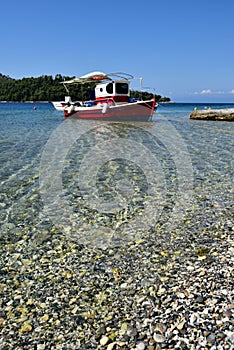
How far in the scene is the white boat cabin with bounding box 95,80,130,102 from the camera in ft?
110

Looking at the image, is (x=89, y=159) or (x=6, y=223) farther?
(x=89, y=159)

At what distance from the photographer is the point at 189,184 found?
8.99 meters

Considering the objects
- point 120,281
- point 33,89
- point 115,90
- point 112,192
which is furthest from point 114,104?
point 33,89

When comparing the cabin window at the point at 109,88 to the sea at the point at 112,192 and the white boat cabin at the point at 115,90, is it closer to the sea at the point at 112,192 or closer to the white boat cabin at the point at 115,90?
the white boat cabin at the point at 115,90

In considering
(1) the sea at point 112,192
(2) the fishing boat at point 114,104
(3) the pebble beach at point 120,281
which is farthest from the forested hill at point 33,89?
(3) the pebble beach at point 120,281

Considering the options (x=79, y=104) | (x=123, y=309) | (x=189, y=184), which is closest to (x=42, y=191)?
(x=189, y=184)

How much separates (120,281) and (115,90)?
31258 millimetres

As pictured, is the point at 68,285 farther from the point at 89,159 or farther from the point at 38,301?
the point at 89,159

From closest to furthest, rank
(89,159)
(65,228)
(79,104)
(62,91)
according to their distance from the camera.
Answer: (65,228) → (89,159) → (79,104) → (62,91)

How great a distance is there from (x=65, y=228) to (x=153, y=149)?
10014 mm

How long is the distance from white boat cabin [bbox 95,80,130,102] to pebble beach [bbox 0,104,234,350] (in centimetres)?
2746

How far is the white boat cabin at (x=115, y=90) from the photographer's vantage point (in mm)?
33594

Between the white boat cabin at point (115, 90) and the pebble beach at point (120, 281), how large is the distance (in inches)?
1081

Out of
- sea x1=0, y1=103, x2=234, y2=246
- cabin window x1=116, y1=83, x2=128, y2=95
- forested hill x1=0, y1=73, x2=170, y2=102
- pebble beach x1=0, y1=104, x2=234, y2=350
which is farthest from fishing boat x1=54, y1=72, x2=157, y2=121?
forested hill x1=0, y1=73, x2=170, y2=102
